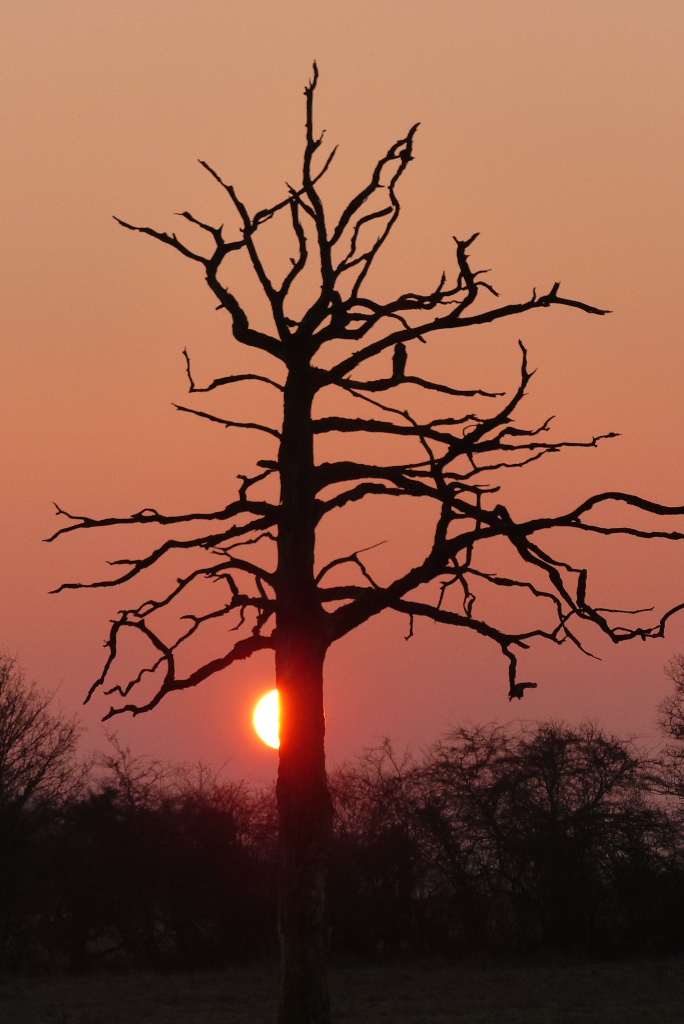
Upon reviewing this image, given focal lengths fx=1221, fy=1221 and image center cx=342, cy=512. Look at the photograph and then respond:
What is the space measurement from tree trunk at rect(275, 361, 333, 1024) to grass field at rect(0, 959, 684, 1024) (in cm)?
958

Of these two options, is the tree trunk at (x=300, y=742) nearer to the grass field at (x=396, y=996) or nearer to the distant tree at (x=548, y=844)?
the grass field at (x=396, y=996)

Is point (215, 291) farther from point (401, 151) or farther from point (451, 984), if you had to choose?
point (451, 984)

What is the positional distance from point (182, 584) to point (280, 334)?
7.48 ft

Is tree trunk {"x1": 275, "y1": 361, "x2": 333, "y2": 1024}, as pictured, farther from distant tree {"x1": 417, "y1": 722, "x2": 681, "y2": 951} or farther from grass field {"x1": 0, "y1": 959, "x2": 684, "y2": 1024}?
distant tree {"x1": 417, "y1": 722, "x2": 681, "y2": 951}

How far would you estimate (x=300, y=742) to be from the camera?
9.56 metres

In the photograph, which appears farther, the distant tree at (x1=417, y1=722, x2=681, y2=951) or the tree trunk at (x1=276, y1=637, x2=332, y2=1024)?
the distant tree at (x1=417, y1=722, x2=681, y2=951)

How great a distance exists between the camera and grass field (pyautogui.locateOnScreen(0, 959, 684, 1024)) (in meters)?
18.8

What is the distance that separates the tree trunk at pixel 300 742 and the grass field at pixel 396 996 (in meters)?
9.58

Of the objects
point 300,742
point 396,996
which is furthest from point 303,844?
point 396,996

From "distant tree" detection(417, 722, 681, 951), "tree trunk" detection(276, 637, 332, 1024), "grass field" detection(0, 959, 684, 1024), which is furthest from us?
"distant tree" detection(417, 722, 681, 951)

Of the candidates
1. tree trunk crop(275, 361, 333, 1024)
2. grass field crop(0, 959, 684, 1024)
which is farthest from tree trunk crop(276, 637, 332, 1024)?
grass field crop(0, 959, 684, 1024)

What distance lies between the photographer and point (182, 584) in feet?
32.1

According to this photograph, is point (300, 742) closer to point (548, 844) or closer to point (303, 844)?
Answer: point (303, 844)

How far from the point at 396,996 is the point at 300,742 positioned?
1368 centimetres
